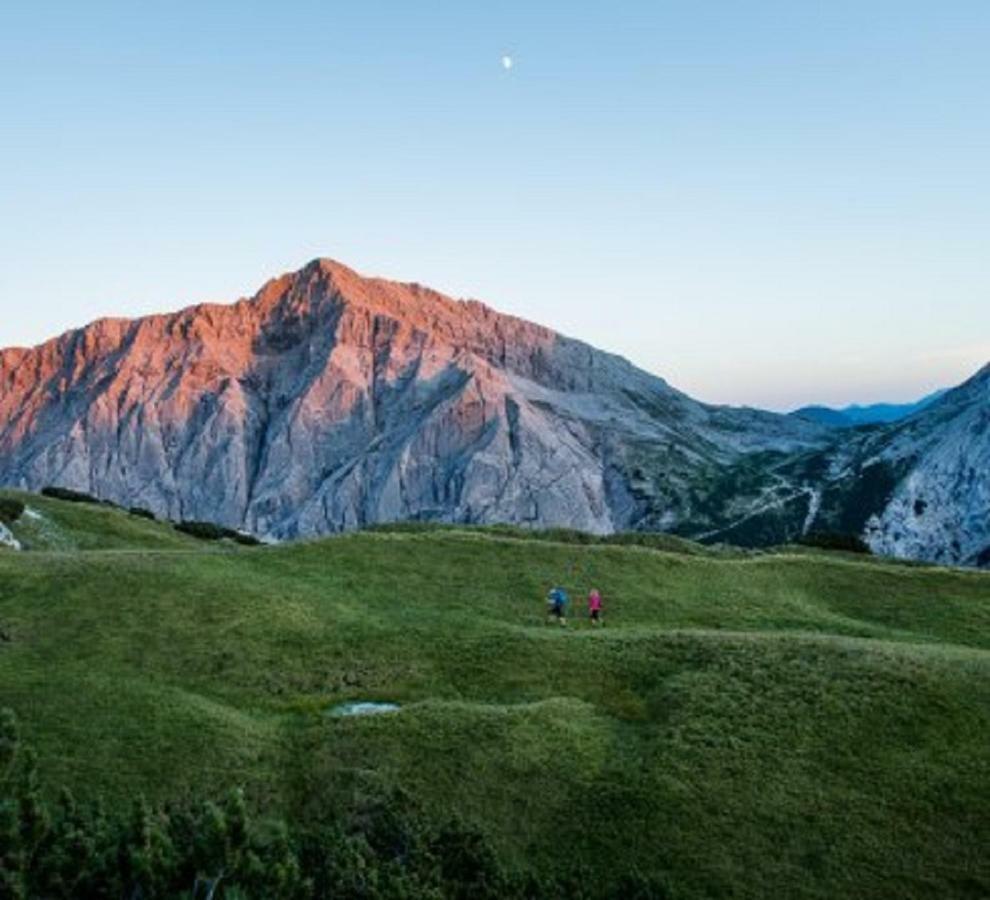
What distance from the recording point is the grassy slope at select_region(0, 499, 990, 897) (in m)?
34.4

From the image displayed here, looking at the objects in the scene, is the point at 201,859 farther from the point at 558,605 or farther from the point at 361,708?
the point at 558,605

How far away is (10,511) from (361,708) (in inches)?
1882

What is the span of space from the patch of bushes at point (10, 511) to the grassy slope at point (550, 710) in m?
18.2

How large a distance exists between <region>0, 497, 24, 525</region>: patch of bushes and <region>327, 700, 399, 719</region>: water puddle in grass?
147ft

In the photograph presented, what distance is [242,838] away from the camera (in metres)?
24.5

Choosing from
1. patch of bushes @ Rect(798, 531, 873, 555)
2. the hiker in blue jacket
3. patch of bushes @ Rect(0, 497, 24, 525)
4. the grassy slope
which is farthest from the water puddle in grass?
patch of bushes @ Rect(798, 531, 873, 555)

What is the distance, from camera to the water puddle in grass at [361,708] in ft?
138

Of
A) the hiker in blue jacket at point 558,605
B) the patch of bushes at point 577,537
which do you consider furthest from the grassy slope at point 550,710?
the patch of bushes at point 577,537

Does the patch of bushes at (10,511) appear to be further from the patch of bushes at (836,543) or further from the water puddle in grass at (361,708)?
the patch of bushes at (836,543)

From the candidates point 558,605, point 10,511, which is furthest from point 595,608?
point 10,511

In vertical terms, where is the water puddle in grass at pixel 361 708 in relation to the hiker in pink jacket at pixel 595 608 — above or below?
below

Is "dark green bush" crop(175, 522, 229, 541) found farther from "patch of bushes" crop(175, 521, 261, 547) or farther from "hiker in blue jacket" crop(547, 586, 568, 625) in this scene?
"hiker in blue jacket" crop(547, 586, 568, 625)

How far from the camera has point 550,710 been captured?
1660 inches

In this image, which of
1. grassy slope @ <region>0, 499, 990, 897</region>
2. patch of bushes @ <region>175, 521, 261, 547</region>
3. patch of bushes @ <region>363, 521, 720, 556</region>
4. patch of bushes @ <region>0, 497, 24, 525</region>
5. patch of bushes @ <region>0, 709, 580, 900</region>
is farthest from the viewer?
patch of bushes @ <region>175, 521, 261, 547</region>
